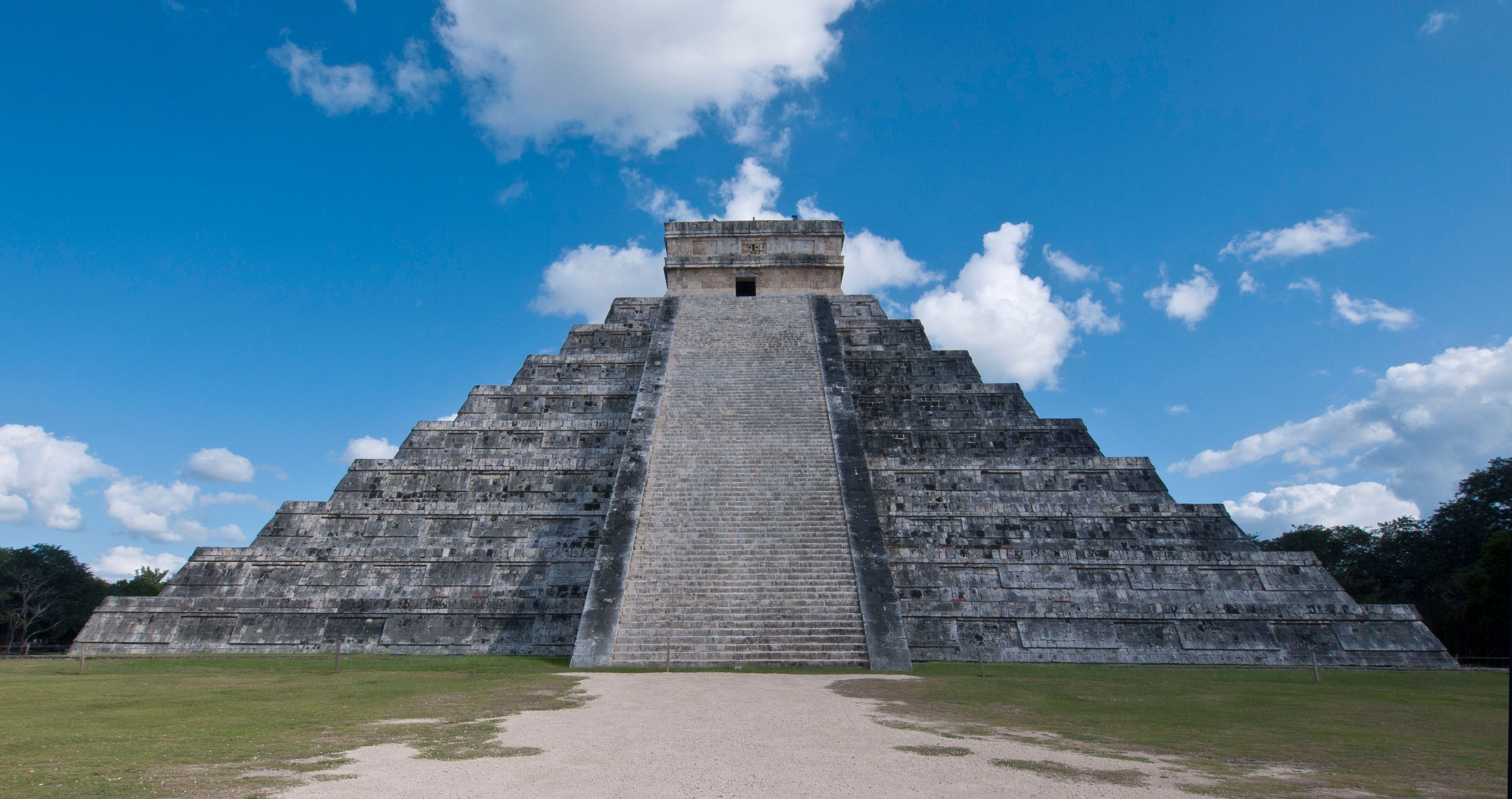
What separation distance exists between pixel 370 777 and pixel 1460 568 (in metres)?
32.0

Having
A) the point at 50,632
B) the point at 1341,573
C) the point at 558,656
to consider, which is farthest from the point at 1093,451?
the point at 50,632

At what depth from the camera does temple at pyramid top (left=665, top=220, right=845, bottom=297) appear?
2366 cm

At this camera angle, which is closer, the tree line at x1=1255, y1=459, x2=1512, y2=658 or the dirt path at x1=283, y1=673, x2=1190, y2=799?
the dirt path at x1=283, y1=673, x2=1190, y2=799

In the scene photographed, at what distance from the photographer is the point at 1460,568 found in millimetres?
24812

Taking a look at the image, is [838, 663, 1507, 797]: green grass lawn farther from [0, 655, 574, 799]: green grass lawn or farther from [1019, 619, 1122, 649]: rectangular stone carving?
[0, 655, 574, 799]: green grass lawn

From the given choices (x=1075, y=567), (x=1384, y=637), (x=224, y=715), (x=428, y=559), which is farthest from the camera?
(x=428, y=559)

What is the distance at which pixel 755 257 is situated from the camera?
78.1 ft

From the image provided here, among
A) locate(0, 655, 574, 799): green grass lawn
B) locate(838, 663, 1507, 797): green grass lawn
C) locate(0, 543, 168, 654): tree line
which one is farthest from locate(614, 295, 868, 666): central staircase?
locate(0, 543, 168, 654): tree line

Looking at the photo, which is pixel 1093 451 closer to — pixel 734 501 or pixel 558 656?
pixel 734 501

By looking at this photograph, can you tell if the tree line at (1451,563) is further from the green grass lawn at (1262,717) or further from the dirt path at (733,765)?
the dirt path at (733,765)

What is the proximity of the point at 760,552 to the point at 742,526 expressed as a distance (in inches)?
28.4

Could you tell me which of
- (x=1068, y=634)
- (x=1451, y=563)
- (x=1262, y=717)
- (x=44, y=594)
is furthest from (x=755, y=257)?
(x=44, y=594)

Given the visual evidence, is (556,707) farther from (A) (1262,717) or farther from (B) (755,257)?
(B) (755,257)

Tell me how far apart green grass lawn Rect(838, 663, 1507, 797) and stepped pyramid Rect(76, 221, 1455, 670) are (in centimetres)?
133
